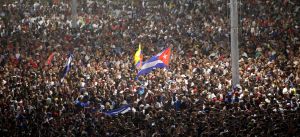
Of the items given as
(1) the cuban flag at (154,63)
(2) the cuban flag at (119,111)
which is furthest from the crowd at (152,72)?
(1) the cuban flag at (154,63)

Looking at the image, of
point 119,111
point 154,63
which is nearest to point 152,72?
point 154,63

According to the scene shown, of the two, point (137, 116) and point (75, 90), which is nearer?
point (137, 116)

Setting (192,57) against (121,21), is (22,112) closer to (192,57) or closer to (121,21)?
(192,57)

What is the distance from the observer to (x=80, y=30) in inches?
1444

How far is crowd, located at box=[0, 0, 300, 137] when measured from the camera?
750 inches

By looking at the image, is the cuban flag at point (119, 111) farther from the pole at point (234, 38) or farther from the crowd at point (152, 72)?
the pole at point (234, 38)

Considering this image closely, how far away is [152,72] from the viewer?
89.1 ft

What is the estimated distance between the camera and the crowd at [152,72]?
19.0 meters

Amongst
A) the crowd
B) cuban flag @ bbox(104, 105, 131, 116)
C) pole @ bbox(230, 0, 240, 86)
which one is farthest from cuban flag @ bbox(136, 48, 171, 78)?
cuban flag @ bbox(104, 105, 131, 116)

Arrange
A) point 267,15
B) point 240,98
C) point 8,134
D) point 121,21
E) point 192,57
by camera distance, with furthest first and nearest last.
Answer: point 121,21, point 267,15, point 192,57, point 240,98, point 8,134

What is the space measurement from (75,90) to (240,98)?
21.5 feet

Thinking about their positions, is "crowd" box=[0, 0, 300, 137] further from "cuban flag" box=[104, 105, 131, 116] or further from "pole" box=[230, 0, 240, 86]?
"pole" box=[230, 0, 240, 86]

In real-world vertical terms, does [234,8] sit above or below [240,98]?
above

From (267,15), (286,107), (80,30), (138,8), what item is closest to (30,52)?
(80,30)
